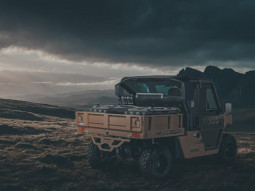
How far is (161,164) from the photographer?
927 cm

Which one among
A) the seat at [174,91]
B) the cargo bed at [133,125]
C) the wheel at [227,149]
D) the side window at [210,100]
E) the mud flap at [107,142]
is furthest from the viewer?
the wheel at [227,149]

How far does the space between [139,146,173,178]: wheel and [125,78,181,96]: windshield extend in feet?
7.23

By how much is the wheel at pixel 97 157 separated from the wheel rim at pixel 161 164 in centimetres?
196

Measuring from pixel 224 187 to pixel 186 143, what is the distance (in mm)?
1852

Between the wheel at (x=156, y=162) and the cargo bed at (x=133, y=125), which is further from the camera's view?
the wheel at (x=156, y=162)

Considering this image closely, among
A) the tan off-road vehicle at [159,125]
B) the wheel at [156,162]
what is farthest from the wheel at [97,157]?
the wheel at [156,162]

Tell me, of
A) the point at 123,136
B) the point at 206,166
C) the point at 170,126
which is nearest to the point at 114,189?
the point at 123,136

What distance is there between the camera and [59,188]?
8312mm

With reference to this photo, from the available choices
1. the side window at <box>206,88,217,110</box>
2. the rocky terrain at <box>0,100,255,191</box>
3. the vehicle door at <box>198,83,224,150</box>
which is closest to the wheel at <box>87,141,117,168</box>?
the rocky terrain at <box>0,100,255,191</box>

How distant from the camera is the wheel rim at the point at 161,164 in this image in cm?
910

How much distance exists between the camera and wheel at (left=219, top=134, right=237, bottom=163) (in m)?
11.2

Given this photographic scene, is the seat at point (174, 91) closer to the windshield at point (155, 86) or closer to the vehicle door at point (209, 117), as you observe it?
the windshield at point (155, 86)

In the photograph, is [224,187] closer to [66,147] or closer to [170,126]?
[170,126]

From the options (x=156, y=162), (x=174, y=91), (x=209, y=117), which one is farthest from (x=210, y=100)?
(x=156, y=162)
